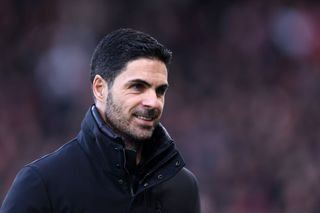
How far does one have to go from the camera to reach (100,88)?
2312 millimetres

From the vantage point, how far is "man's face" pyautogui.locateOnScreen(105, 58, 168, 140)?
7.27ft

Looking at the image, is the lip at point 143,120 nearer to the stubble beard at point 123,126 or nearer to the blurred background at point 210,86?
the stubble beard at point 123,126

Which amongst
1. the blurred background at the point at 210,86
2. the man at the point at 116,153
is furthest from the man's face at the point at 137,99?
the blurred background at the point at 210,86

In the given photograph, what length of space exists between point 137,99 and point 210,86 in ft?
17.1

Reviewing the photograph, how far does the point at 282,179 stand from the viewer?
Result: 668 centimetres

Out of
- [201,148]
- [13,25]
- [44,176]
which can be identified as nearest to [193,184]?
[44,176]

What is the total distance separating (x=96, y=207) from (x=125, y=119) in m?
0.24

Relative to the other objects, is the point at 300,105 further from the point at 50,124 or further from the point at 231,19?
the point at 50,124

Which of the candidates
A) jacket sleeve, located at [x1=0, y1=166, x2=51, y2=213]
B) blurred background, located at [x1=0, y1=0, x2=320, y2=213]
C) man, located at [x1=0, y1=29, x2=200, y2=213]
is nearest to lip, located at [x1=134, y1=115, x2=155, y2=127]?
man, located at [x1=0, y1=29, x2=200, y2=213]

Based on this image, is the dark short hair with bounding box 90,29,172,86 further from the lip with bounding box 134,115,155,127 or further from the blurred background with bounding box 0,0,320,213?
the blurred background with bounding box 0,0,320,213

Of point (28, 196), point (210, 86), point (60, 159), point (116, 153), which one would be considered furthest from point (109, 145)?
point (210, 86)

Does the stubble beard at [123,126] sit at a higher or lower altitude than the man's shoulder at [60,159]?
higher

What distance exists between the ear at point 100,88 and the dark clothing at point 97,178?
0.17 feet

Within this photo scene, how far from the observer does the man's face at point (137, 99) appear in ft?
7.27
